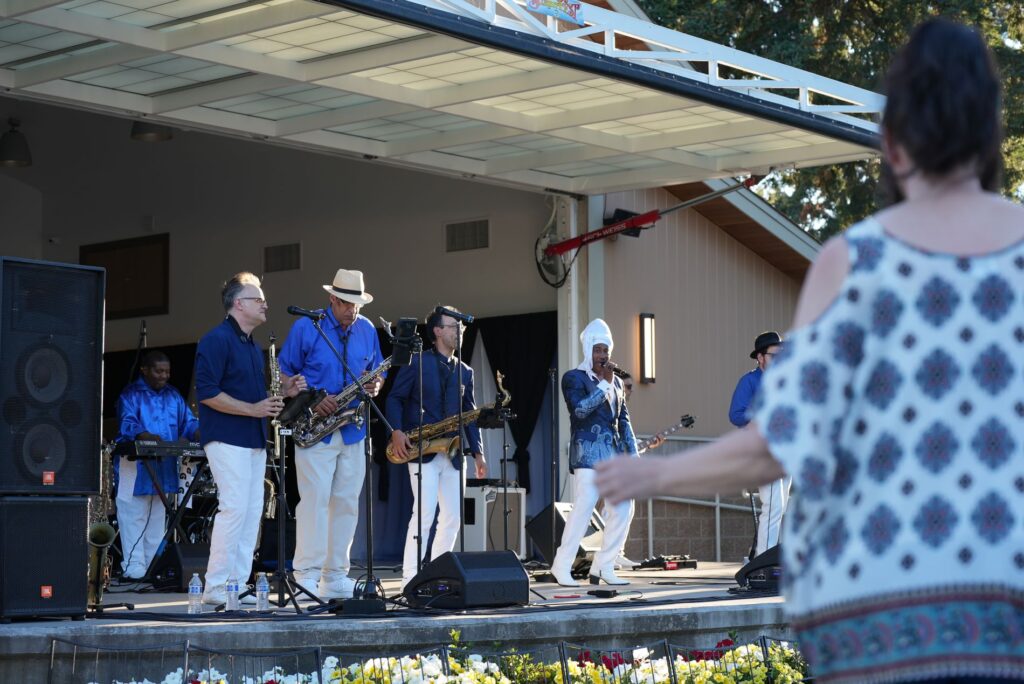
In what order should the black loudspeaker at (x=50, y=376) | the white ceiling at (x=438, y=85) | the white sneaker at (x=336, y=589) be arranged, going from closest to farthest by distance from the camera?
the black loudspeaker at (x=50, y=376) < the white sneaker at (x=336, y=589) < the white ceiling at (x=438, y=85)

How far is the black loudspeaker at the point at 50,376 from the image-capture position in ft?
24.3

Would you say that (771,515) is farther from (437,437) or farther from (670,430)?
(437,437)

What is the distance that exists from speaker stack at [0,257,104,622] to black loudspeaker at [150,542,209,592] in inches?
89.8

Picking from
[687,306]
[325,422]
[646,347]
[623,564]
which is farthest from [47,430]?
[687,306]

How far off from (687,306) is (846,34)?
886cm

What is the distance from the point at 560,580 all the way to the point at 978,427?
27.8 feet

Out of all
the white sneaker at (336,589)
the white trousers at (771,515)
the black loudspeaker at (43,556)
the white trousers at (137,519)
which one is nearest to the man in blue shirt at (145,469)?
the white trousers at (137,519)

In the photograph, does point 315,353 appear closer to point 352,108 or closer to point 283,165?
point 352,108

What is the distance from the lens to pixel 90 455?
771 centimetres

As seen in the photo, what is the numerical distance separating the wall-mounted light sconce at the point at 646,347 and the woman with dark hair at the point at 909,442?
12322 millimetres

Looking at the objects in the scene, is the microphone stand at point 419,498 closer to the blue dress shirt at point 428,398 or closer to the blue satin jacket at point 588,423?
the blue dress shirt at point 428,398

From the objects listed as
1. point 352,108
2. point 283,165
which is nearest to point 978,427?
point 352,108

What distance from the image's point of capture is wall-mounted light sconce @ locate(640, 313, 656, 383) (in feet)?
48.2

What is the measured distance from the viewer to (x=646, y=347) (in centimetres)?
1472
